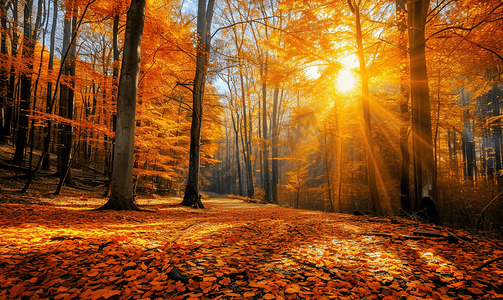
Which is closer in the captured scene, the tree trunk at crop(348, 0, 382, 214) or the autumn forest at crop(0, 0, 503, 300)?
the autumn forest at crop(0, 0, 503, 300)

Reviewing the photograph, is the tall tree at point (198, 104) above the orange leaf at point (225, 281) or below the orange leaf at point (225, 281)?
above

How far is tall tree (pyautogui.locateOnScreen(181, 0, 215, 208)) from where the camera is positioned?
806cm

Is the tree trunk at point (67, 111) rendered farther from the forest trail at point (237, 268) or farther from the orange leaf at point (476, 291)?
the orange leaf at point (476, 291)

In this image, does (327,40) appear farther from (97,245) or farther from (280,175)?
(280,175)

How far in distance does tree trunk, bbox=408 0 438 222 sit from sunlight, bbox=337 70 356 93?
2887 millimetres

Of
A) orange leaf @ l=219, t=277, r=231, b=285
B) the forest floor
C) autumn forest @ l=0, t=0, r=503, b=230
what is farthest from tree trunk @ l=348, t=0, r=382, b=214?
orange leaf @ l=219, t=277, r=231, b=285

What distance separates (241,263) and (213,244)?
0.73m

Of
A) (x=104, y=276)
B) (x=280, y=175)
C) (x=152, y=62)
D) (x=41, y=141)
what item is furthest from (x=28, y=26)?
(x=280, y=175)

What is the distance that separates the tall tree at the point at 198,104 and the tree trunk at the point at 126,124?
113 inches

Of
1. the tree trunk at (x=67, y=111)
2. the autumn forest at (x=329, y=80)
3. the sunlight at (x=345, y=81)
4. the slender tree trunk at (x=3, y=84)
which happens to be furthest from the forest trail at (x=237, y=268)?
the slender tree trunk at (x=3, y=84)

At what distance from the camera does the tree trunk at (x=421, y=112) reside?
15.4 ft

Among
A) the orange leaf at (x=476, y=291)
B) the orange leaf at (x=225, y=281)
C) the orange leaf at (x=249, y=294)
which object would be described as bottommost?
the orange leaf at (x=225, y=281)

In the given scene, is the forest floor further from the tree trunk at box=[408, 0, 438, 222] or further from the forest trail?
the tree trunk at box=[408, 0, 438, 222]

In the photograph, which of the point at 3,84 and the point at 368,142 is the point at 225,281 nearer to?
the point at 368,142
